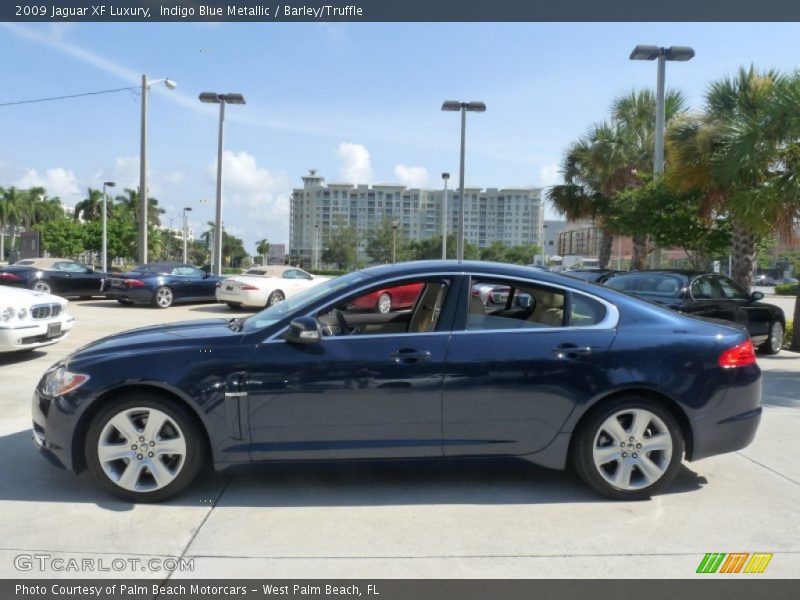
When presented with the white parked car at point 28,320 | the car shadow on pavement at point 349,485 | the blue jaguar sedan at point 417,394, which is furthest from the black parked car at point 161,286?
the blue jaguar sedan at point 417,394

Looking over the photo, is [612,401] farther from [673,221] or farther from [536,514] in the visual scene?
[673,221]

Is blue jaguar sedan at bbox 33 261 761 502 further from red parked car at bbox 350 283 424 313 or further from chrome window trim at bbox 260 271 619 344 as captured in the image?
red parked car at bbox 350 283 424 313

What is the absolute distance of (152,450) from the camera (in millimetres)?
4125

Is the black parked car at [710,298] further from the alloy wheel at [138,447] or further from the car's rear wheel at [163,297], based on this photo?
the car's rear wheel at [163,297]

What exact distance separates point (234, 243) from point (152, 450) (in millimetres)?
134250

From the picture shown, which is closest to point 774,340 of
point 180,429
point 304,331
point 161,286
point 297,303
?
point 297,303

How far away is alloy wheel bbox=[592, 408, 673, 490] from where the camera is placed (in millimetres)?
4305

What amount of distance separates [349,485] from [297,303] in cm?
128

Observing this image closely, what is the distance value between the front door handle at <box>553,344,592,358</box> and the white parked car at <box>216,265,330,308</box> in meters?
13.8

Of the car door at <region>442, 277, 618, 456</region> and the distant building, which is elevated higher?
the distant building

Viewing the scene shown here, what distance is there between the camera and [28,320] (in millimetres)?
8680

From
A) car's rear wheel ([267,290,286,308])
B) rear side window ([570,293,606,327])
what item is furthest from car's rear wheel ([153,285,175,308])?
rear side window ([570,293,606,327])

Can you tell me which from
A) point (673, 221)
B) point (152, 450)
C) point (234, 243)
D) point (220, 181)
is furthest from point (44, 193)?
point (152, 450)

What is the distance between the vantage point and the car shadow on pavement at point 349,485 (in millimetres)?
4254
